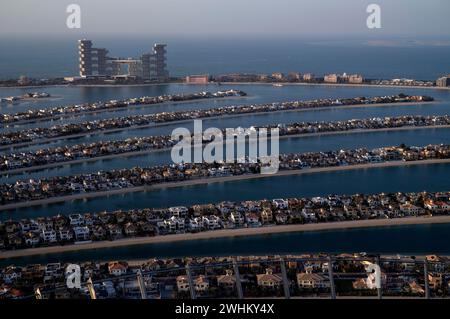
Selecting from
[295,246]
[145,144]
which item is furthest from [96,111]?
[295,246]

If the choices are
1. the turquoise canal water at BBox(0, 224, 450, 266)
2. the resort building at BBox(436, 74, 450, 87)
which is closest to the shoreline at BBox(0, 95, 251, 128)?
the resort building at BBox(436, 74, 450, 87)

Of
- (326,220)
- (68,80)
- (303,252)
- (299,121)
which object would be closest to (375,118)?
(299,121)

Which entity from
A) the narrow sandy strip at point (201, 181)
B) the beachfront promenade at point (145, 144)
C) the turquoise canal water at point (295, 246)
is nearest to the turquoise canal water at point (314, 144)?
the beachfront promenade at point (145, 144)

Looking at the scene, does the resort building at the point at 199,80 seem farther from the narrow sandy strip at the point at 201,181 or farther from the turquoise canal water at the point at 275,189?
the turquoise canal water at the point at 275,189

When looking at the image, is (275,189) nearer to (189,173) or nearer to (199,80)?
(189,173)
